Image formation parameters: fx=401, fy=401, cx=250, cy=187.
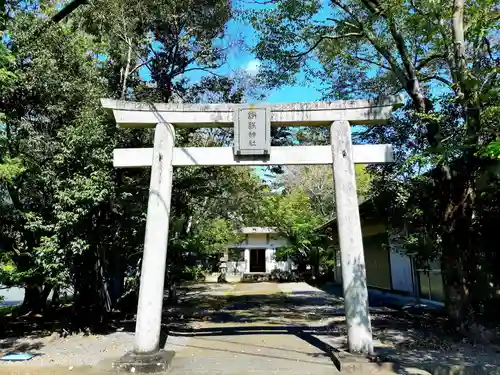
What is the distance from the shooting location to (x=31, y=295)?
11055mm

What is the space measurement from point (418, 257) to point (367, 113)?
4049mm

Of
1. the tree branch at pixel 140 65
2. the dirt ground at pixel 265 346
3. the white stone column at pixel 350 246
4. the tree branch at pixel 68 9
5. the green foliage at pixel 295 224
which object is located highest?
the tree branch at pixel 68 9

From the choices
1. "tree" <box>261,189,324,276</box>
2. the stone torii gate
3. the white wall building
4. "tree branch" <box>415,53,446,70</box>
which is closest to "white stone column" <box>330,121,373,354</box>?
the stone torii gate

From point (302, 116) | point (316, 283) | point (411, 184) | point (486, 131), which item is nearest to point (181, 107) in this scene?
point (302, 116)

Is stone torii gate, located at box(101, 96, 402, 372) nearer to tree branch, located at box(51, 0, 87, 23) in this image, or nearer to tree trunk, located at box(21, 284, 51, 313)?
tree branch, located at box(51, 0, 87, 23)

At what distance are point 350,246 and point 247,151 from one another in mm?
2419

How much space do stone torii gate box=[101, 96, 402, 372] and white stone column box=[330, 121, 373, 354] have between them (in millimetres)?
17

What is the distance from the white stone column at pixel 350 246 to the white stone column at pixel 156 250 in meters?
2.98

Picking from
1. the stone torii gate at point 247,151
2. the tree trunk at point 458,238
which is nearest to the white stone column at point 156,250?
the stone torii gate at point 247,151

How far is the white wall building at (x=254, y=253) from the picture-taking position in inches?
1259

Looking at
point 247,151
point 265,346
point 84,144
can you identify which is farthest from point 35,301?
point 247,151

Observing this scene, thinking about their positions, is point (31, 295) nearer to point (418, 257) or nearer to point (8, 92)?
point (8, 92)

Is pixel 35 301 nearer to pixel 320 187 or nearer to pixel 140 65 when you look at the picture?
pixel 140 65

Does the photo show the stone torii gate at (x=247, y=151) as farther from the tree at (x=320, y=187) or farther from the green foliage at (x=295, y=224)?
the tree at (x=320, y=187)
